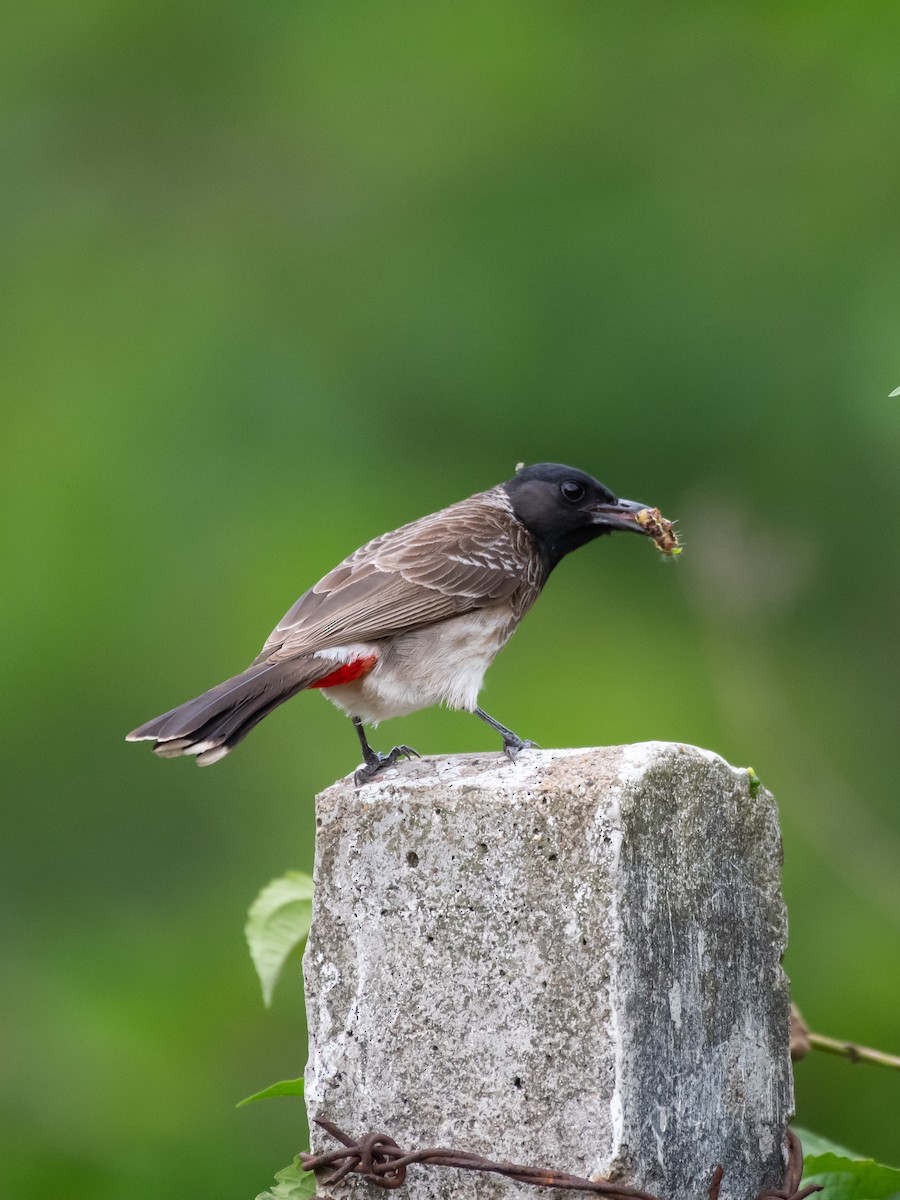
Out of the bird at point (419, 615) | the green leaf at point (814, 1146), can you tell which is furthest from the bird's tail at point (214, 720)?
the green leaf at point (814, 1146)

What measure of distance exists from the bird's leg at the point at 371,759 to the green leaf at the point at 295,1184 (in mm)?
552

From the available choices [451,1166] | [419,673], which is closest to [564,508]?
[419,673]

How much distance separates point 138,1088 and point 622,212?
7395mm

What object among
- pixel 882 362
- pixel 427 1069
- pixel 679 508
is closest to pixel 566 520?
pixel 427 1069

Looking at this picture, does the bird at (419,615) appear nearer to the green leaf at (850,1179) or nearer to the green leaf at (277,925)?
the green leaf at (277,925)

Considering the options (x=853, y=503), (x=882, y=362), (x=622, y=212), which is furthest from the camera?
(x=622, y=212)

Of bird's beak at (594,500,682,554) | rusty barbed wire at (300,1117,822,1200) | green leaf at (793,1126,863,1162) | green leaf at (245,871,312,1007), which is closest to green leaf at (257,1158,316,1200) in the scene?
rusty barbed wire at (300,1117,822,1200)

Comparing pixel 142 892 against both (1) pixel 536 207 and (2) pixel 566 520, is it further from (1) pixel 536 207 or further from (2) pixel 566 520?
(2) pixel 566 520

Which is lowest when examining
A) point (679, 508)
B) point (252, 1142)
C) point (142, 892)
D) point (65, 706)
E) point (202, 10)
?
point (252, 1142)

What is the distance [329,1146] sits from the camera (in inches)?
94.7

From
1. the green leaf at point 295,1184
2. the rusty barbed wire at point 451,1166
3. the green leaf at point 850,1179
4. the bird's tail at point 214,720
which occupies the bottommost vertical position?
the green leaf at point 850,1179

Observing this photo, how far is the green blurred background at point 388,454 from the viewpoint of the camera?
9227 mm

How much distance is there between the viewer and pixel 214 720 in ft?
9.43

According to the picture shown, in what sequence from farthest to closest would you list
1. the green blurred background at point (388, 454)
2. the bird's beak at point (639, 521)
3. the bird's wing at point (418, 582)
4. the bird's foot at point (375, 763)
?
1. the green blurred background at point (388, 454)
2. the bird's beak at point (639, 521)
3. the bird's wing at point (418, 582)
4. the bird's foot at point (375, 763)
